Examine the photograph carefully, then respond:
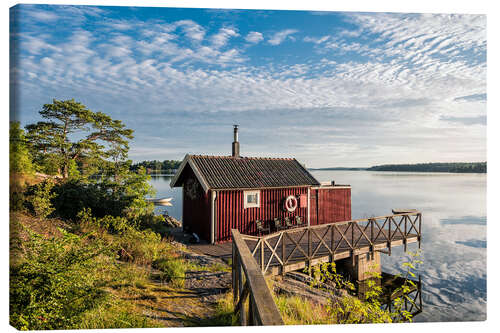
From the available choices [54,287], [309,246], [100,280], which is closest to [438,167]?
[309,246]

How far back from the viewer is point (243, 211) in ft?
29.1

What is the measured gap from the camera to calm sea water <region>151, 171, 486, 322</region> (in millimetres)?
5184

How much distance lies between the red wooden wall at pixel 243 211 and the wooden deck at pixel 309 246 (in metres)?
0.55

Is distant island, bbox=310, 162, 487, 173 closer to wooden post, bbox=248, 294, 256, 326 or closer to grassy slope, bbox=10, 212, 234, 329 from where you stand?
wooden post, bbox=248, 294, 256, 326

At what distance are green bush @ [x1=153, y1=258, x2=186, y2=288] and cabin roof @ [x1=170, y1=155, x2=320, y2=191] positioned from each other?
292cm

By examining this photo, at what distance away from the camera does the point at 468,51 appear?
5.23 m

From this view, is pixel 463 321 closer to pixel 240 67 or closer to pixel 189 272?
pixel 189 272

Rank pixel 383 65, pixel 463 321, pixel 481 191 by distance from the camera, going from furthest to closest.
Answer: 1. pixel 383 65
2. pixel 481 191
3. pixel 463 321

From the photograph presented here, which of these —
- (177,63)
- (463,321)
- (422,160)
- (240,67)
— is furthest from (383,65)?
(463,321)

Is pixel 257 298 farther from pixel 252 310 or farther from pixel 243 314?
pixel 243 314

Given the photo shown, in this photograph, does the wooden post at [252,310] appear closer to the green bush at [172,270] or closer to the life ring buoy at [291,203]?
the green bush at [172,270]

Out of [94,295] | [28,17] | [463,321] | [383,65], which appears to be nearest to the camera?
[94,295]
